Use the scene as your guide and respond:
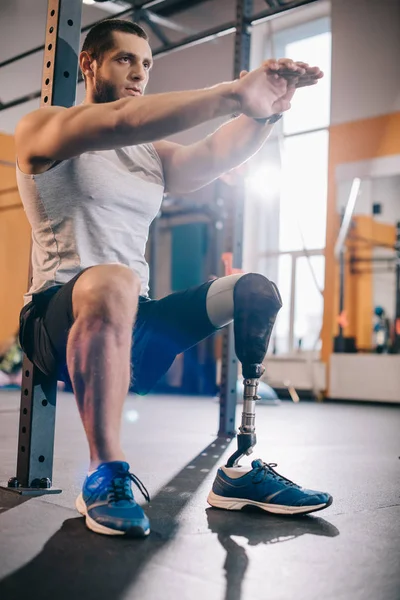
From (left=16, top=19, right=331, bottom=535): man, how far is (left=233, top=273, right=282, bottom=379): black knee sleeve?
25mm

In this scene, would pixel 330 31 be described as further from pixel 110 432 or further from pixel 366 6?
pixel 110 432

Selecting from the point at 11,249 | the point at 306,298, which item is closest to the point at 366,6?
the point at 306,298

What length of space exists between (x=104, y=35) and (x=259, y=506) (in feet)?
3.82

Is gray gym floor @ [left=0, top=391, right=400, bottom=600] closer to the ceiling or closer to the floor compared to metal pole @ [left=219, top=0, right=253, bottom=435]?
closer to the floor

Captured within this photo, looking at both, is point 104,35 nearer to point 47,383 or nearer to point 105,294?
point 105,294

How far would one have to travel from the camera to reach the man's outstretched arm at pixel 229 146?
1.19 metres

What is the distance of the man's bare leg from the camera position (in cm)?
121

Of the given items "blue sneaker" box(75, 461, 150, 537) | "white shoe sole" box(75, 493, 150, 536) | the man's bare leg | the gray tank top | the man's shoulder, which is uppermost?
the man's shoulder

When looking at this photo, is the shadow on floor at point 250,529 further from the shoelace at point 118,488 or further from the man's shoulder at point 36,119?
the man's shoulder at point 36,119

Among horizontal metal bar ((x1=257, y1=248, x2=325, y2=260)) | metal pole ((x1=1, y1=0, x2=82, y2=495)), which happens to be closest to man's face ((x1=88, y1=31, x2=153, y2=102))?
metal pole ((x1=1, y1=0, x2=82, y2=495))

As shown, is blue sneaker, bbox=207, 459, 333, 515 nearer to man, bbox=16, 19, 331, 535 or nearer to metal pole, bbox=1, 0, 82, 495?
man, bbox=16, 19, 331, 535

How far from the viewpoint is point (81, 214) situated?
1418 mm

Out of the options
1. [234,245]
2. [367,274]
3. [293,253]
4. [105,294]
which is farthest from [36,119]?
[367,274]

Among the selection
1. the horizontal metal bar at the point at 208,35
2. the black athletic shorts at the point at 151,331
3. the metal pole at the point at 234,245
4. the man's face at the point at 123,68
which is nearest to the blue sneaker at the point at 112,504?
the black athletic shorts at the point at 151,331
